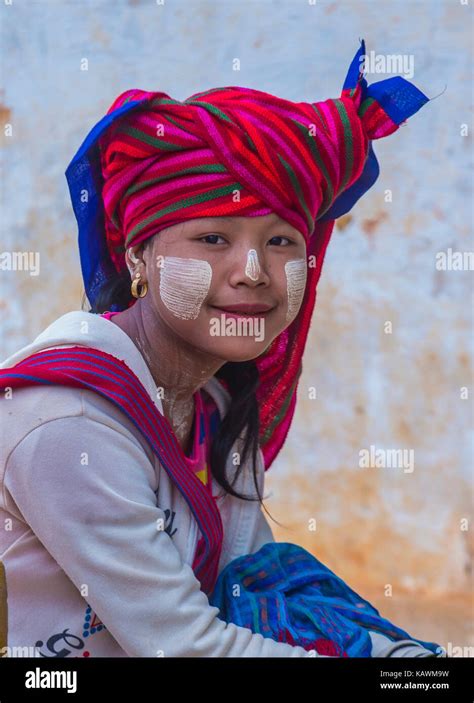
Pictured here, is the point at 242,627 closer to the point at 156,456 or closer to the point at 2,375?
the point at 156,456

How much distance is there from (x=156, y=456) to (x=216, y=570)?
0.85 ft

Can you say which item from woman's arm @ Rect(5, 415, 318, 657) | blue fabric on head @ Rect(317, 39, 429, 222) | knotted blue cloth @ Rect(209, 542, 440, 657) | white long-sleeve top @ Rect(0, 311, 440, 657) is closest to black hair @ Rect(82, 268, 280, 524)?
knotted blue cloth @ Rect(209, 542, 440, 657)

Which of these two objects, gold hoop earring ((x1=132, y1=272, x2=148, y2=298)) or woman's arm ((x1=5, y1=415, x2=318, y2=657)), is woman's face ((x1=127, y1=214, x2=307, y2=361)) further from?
woman's arm ((x1=5, y1=415, x2=318, y2=657))

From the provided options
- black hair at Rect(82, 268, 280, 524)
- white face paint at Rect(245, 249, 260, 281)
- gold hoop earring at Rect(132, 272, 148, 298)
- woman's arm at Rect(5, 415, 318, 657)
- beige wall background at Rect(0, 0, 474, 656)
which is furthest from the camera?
beige wall background at Rect(0, 0, 474, 656)

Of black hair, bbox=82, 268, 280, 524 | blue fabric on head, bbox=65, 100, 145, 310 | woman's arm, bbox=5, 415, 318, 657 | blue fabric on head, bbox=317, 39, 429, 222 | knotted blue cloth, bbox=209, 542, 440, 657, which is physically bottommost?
knotted blue cloth, bbox=209, 542, 440, 657

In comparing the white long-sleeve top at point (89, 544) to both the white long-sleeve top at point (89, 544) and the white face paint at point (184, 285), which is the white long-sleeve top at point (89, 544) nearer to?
the white long-sleeve top at point (89, 544)

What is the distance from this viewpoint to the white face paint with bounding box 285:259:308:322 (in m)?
1.56

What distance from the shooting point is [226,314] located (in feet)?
4.99

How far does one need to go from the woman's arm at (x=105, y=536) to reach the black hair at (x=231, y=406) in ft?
1.14

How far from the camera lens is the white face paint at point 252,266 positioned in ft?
4.86

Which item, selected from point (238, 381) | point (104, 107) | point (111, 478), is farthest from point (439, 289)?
point (111, 478)

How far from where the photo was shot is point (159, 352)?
1.62m

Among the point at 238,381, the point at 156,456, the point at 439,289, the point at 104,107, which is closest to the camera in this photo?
the point at 156,456

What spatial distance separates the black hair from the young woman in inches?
0.4
